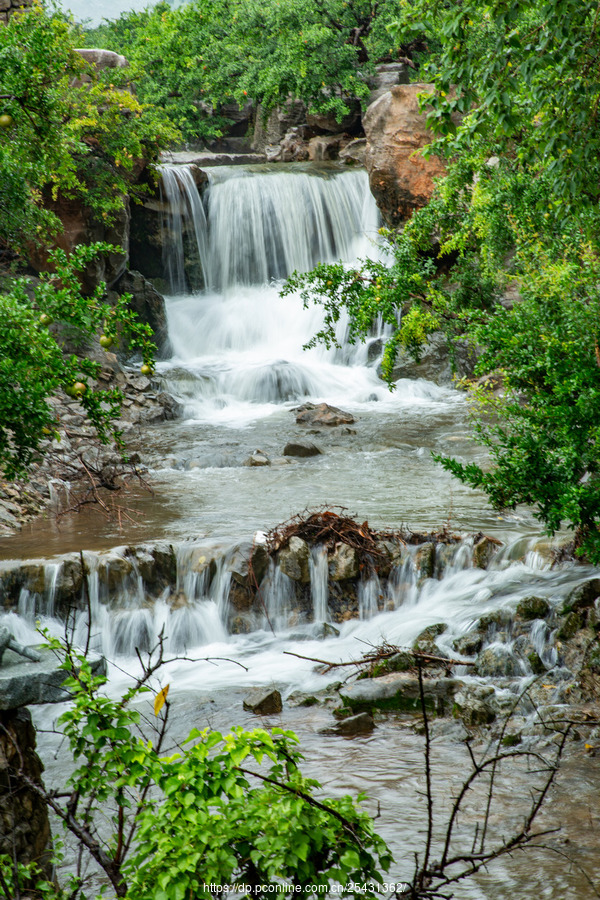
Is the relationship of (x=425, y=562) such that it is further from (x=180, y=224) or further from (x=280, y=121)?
(x=280, y=121)

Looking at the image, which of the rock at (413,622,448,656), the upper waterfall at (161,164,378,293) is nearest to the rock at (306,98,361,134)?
the upper waterfall at (161,164,378,293)

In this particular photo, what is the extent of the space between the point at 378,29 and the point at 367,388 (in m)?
16.6

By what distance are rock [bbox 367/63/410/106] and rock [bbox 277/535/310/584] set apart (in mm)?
24992

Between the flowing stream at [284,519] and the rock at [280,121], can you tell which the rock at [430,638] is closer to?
the flowing stream at [284,519]

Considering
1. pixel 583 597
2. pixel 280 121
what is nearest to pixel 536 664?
pixel 583 597

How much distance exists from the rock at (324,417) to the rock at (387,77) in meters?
17.5

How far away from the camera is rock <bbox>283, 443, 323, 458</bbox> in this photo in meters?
13.6

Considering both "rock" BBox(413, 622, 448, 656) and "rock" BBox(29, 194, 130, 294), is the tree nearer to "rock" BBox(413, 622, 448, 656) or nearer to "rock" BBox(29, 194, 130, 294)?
"rock" BBox(413, 622, 448, 656)

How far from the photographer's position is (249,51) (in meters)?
31.2

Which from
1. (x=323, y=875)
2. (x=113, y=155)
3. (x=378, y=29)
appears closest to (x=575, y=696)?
(x=323, y=875)

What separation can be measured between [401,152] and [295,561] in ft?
52.8

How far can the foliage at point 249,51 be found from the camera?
91.7 ft

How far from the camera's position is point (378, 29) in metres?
28.0

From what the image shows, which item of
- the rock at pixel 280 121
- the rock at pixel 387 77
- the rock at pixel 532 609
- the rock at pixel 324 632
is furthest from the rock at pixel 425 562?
the rock at pixel 280 121
